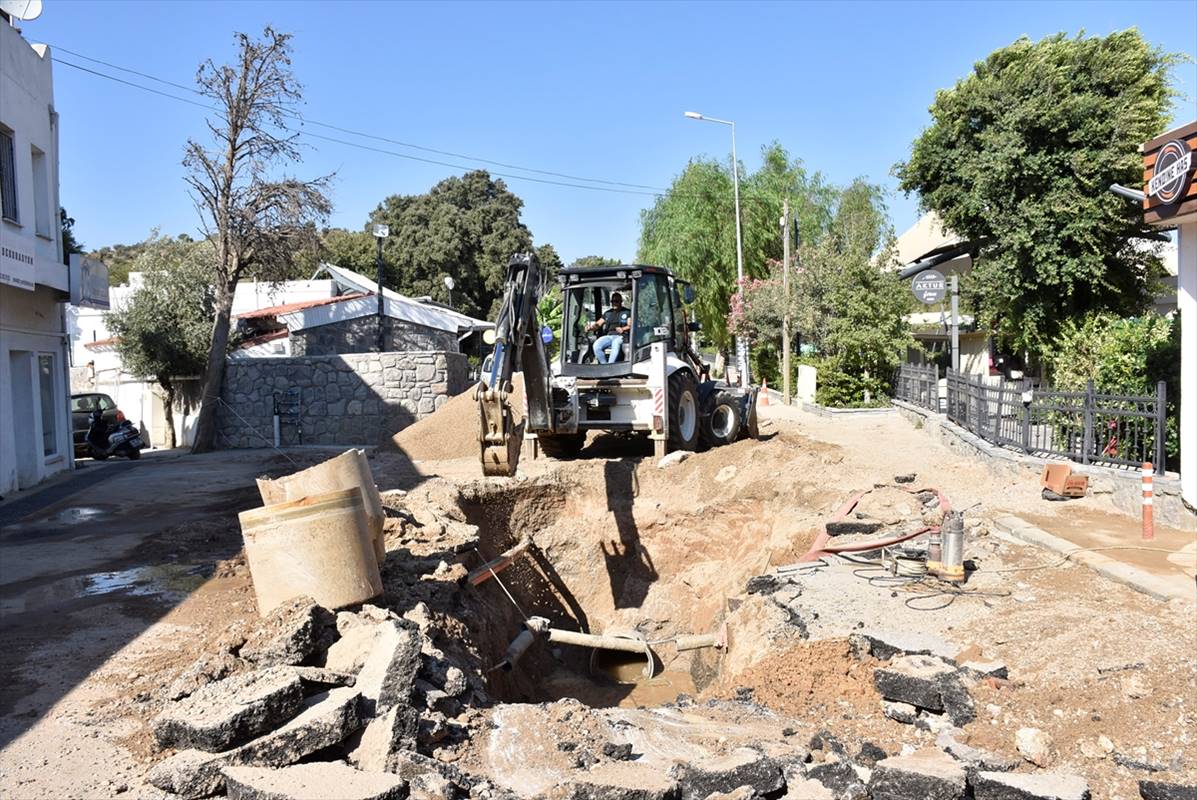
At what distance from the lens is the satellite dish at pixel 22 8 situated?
14047 millimetres

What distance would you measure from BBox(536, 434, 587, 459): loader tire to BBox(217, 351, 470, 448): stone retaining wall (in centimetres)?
637

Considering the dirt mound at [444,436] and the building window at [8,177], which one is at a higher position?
the building window at [8,177]

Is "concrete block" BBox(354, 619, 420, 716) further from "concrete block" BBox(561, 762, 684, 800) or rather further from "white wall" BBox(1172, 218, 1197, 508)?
"white wall" BBox(1172, 218, 1197, 508)

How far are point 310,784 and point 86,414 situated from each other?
19425 mm

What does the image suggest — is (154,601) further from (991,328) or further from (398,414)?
(991,328)

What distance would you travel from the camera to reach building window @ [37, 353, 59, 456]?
1530 centimetres

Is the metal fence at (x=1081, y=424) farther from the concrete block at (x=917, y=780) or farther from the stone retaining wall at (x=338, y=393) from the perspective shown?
the stone retaining wall at (x=338, y=393)

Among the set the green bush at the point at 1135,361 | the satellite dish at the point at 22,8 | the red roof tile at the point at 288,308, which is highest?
the satellite dish at the point at 22,8

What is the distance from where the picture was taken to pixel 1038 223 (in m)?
16.4

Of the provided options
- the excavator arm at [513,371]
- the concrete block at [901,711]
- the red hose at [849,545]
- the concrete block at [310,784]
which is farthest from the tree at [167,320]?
the concrete block at [901,711]

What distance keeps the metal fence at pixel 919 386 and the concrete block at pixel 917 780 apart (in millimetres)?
15190

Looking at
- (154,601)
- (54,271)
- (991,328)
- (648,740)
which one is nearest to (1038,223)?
(991,328)

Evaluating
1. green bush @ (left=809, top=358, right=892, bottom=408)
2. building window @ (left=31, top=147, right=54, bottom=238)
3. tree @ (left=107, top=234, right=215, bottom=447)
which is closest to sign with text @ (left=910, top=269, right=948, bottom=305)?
green bush @ (left=809, top=358, right=892, bottom=408)

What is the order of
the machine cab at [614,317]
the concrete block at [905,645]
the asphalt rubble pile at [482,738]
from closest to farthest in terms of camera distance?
1. the asphalt rubble pile at [482,738]
2. the concrete block at [905,645]
3. the machine cab at [614,317]
